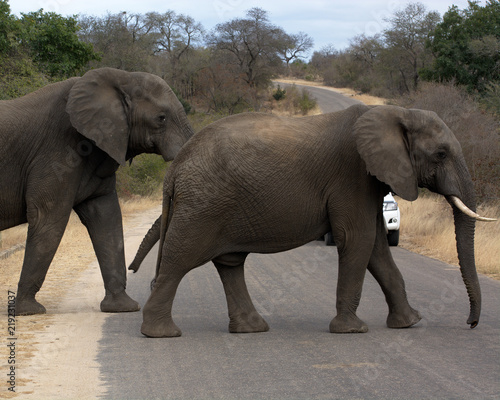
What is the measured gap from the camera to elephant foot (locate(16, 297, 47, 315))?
847cm

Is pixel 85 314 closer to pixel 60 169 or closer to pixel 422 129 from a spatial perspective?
pixel 60 169

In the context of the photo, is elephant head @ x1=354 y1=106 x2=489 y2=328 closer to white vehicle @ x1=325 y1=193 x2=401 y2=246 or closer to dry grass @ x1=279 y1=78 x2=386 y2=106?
white vehicle @ x1=325 y1=193 x2=401 y2=246

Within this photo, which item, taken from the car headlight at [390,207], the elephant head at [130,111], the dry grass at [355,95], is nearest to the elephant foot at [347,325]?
the elephant head at [130,111]

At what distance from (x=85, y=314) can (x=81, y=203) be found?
134cm

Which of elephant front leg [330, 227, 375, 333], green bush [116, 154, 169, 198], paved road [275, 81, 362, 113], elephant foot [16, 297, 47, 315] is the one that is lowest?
green bush [116, 154, 169, 198]

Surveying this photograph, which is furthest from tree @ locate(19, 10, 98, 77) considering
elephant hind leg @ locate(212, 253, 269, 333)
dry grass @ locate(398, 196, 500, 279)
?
elephant hind leg @ locate(212, 253, 269, 333)

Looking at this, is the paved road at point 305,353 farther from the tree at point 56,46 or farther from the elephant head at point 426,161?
the tree at point 56,46

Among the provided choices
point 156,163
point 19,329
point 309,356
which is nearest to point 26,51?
point 156,163

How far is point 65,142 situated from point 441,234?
1006 centimetres

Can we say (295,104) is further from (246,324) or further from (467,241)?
(246,324)

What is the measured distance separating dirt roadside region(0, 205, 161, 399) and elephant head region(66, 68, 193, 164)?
1.88m

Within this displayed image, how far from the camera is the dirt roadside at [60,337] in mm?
5410

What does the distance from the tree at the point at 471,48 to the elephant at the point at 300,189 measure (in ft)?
104

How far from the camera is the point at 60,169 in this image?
8.45 m
